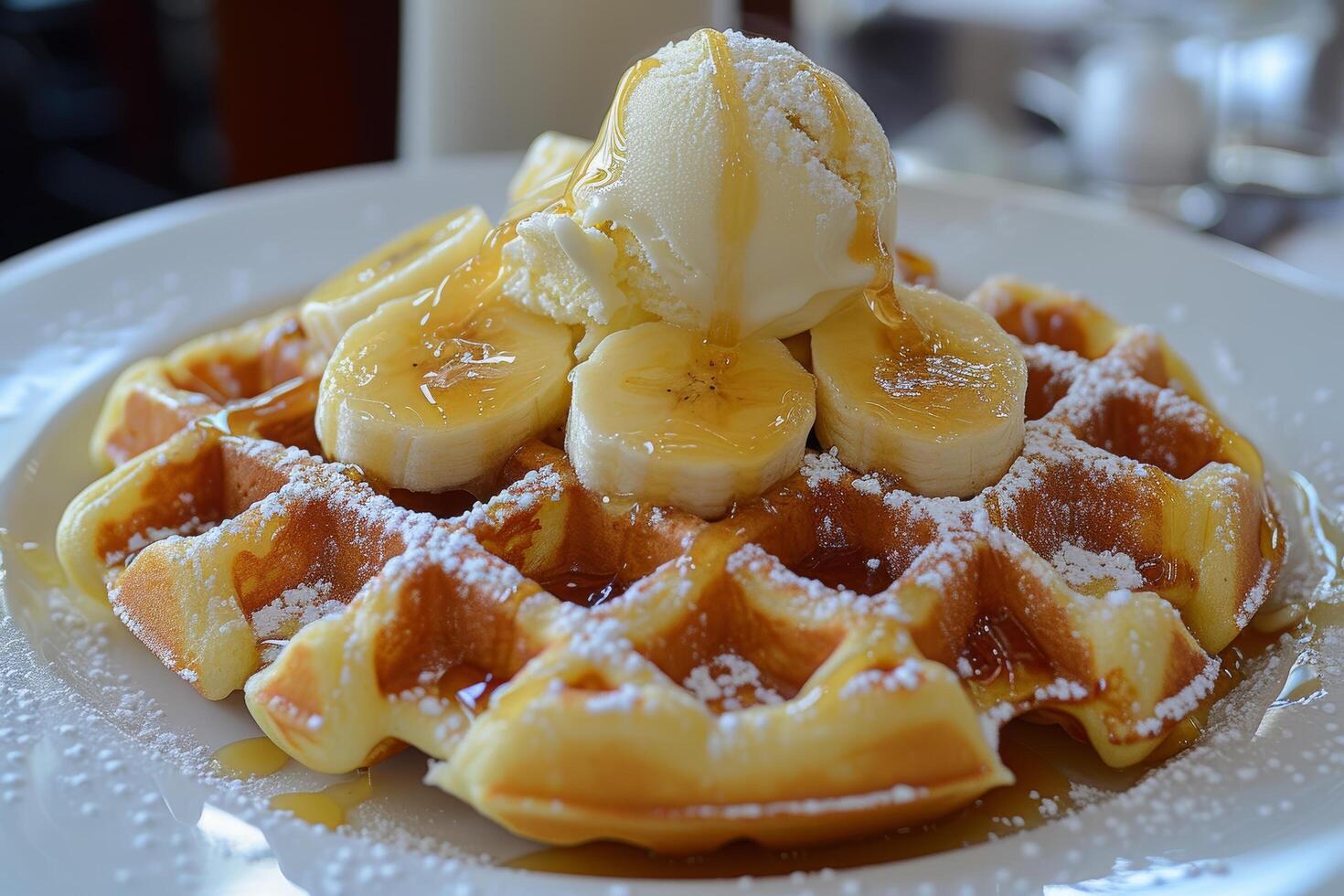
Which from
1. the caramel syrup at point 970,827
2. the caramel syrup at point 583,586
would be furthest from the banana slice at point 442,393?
the caramel syrup at point 970,827

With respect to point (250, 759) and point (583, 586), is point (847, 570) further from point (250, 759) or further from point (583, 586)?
point (250, 759)

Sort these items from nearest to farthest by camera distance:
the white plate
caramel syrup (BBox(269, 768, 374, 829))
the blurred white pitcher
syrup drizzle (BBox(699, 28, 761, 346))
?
the white plate, caramel syrup (BBox(269, 768, 374, 829)), syrup drizzle (BBox(699, 28, 761, 346)), the blurred white pitcher

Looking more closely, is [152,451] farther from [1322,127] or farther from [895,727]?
[1322,127]

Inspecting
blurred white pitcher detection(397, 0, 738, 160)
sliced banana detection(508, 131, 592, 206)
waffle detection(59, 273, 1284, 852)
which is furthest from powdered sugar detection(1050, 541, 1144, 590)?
blurred white pitcher detection(397, 0, 738, 160)

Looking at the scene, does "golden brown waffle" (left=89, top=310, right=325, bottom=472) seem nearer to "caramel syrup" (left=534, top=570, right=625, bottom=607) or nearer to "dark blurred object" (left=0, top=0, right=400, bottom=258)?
"caramel syrup" (left=534, top=570, right=625, bottom=607)

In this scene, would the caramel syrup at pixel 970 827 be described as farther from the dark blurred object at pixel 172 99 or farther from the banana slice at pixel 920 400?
the dark blurred object at pixel 172 99

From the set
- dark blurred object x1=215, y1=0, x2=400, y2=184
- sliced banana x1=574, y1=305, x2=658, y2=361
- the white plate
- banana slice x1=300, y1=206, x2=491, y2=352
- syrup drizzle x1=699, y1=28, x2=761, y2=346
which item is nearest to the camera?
the white plate
